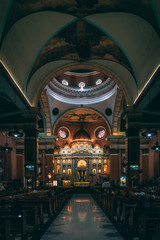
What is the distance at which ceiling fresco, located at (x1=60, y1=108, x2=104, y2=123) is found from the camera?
33406 mm

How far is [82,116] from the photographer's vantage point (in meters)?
34.7

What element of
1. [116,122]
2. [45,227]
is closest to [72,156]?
[116,122]

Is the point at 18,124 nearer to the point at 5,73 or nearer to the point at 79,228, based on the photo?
the point at 5,73

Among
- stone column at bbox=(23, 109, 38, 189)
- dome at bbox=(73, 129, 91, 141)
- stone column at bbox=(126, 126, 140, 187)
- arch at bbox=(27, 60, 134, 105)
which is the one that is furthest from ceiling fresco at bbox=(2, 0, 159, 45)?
dome at bbox=(73, 129, 91, 141)

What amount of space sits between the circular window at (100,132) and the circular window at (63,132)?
4225 millimetres

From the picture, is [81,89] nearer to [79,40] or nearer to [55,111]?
[55,111]

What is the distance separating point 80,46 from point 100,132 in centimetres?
2267

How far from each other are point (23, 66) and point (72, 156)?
75.0 ft

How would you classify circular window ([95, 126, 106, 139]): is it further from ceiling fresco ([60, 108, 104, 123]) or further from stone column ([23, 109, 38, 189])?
stone column ([23, 109, 38, 189])

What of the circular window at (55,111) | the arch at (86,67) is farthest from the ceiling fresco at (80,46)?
the circular window at (55,111)

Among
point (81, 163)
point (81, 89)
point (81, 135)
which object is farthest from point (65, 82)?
point (81, 163)

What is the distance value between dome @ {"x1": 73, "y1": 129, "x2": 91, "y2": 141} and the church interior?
7.19m

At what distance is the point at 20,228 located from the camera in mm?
6094

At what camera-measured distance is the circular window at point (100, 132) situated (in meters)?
36.7
